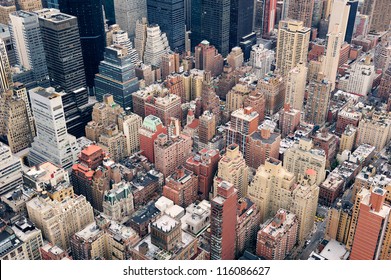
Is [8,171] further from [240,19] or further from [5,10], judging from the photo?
[240,19]

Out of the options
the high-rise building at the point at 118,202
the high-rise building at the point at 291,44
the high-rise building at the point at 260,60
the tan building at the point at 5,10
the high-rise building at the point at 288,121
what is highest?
the tan building at the point at 5,10

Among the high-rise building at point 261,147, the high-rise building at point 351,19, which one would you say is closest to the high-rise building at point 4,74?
the high-rise building at point 261,147

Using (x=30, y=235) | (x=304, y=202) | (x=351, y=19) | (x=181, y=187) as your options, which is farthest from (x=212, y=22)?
(x=30, y=235)

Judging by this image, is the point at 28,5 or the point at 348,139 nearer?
the point at 348,139

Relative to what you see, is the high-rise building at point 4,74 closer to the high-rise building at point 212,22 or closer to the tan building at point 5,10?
the tan building at point 5,10

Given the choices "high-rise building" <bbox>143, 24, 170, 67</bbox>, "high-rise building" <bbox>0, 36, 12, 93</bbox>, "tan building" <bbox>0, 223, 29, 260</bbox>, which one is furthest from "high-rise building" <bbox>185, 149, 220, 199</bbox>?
"high-rise building" <bbox>143, 24, 170, 67</bbox>

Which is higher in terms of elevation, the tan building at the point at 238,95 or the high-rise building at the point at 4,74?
the high-rise building at the point at 4,74
